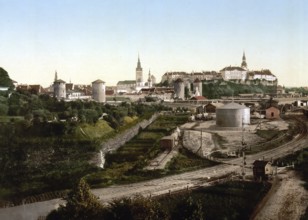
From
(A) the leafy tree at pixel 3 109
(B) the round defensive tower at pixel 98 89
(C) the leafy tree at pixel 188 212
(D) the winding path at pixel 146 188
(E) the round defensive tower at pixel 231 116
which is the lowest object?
(D) the winding path at pixel 146 188

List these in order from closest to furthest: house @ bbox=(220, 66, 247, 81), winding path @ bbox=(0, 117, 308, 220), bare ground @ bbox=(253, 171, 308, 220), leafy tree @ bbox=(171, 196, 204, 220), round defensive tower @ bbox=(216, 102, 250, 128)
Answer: leafy tree @ bbox=(171, 196, 204, 220), bare ground @ bbox=(253, 171, 308, 220), winding path @ bbox=(0, 117, 308, 220), round defensive tower @ bbox=(216, 102, 250, 128), house @ bbox=(220, 66, 247, 81)

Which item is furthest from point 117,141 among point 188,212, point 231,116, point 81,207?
point 188,212

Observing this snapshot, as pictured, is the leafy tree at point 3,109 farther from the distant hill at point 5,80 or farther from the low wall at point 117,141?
the low wall at point 117,141

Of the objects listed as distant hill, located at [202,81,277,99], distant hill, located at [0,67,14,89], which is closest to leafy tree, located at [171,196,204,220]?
distant hill, located at [0,67,14,89]

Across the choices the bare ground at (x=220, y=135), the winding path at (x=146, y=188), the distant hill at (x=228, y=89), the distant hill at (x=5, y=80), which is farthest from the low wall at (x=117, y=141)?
the distant hill at (x=228, y=89)

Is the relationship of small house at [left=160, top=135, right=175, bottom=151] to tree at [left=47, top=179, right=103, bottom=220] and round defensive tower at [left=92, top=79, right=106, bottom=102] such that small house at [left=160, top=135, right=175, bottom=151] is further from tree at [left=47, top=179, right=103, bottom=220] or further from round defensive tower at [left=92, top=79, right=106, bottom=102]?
round defensive tower at [left=92, top=79, right=106, bottom=102]

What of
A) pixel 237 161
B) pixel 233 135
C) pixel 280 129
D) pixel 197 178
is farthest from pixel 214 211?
pixel 280 129
